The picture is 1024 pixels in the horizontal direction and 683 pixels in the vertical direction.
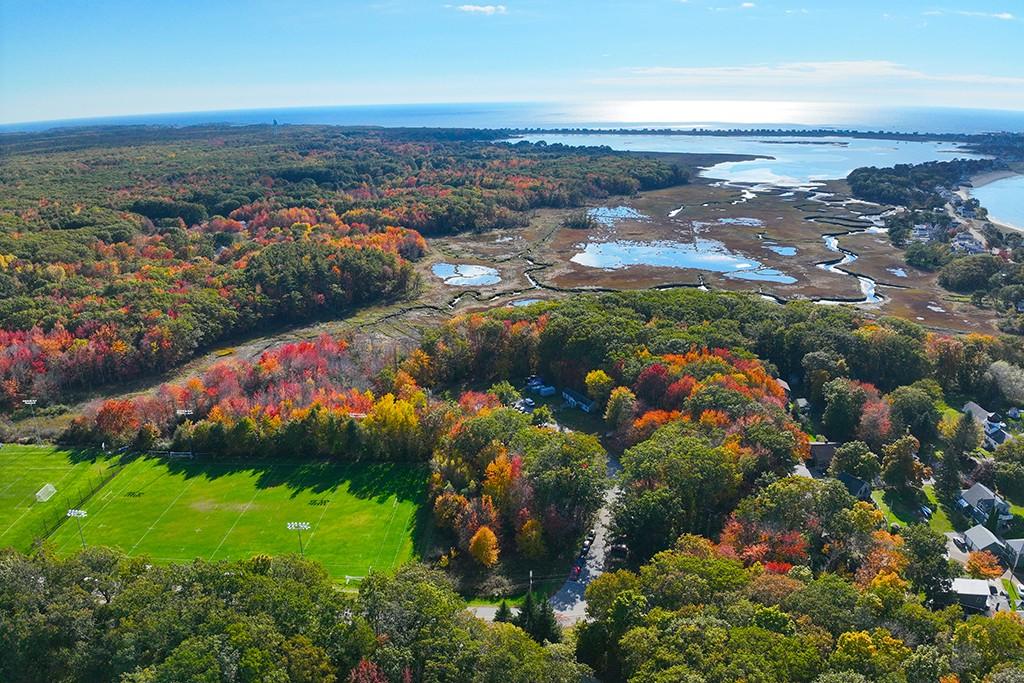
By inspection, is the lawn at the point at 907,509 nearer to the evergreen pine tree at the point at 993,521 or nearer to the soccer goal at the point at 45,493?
the evergreen pine tree at the point at 993,521

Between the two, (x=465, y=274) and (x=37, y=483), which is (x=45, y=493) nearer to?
(x=37, y=483)

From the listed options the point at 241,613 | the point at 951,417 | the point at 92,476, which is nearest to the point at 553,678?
the point at 241,613

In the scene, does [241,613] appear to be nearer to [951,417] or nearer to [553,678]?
[553,678]

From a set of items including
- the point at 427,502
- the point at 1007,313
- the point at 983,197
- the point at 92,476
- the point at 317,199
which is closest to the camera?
the point at 427,502

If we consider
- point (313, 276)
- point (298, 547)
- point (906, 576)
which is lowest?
point (298, 547)

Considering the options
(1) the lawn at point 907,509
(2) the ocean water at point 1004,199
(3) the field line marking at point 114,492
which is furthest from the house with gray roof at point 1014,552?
(2) the ocean water at point 1004,199

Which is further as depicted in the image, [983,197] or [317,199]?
[983,197]
